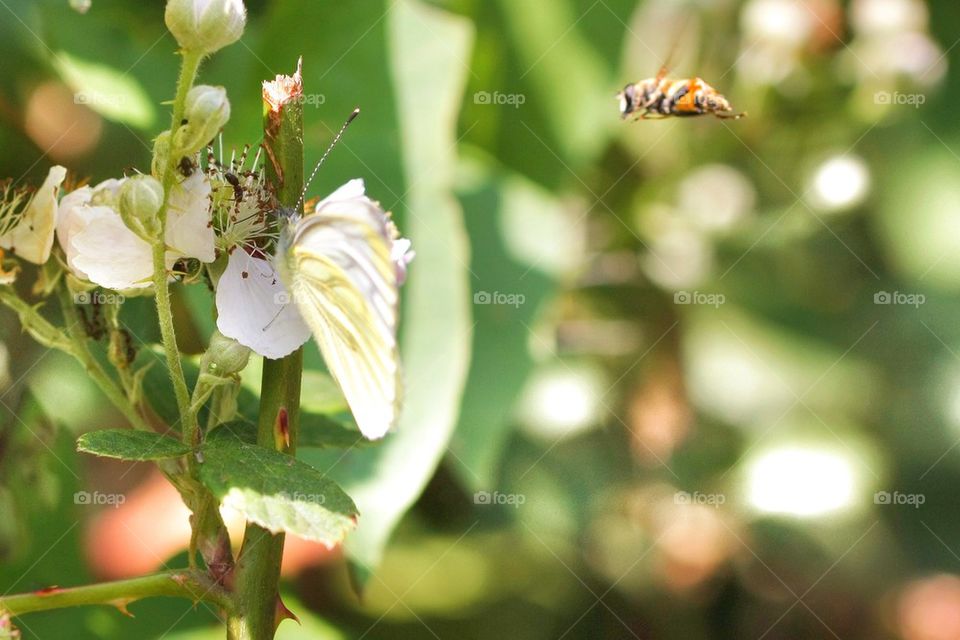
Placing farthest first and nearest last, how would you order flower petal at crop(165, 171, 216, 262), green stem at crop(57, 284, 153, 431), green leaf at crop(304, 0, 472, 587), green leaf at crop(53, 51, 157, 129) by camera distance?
green leaf at crop(53, 51, 157, 129), green leaf at crop(304, 0, 472, 587), green stem at crop(57, 284, 153, 431), flower petal at crop(165, 171, 216, 262)

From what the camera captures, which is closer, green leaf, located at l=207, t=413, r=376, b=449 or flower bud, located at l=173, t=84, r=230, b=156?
flower bud, located at l=173, t=84, r=230, b=156

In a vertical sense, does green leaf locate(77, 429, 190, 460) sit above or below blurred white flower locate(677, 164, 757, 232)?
below

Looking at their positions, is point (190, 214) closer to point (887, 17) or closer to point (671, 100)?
Answer: point (671, 100)

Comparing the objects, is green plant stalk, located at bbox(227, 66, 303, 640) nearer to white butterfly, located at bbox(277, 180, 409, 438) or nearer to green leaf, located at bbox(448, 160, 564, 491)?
white butterfly, located at bbox(277, 180, 409, 438)

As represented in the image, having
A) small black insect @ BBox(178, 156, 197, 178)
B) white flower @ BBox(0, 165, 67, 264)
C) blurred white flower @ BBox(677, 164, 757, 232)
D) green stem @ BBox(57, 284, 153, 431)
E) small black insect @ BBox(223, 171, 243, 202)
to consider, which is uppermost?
blurred white flower @ BBox(677, 164, 757, 232)

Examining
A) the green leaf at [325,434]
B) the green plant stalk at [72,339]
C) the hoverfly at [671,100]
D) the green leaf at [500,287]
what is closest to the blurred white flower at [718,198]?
the green leaf at [500,287]

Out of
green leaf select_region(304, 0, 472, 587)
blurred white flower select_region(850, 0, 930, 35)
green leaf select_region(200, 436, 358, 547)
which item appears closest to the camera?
green leaf select_region(200, 436, 358, 547)

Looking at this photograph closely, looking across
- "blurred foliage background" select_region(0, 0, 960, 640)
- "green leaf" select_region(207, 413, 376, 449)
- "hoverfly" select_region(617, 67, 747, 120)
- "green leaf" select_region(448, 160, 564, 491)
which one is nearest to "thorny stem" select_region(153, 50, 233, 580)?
"green leaf" select_region(207, 413, 376, 449)

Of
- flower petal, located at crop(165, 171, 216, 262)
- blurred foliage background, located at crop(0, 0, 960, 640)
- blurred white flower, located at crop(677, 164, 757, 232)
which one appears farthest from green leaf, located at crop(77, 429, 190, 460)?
blurred white flower, located at crop(677, 164, 757, 232)

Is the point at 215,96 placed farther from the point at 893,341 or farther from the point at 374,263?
the point at 893,341
